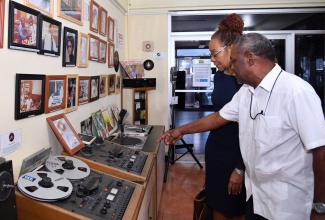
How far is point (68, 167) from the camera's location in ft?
4.58

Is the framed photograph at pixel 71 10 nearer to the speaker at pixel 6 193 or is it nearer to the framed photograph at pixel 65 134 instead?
the framed photograph at pixel 65 134

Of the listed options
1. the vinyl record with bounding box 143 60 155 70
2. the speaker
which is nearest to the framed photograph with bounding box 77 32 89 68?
the speaker

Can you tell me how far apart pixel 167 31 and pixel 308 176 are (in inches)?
135

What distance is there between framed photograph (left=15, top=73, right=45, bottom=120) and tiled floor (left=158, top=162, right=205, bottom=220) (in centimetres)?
175

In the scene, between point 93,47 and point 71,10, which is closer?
point 71,10

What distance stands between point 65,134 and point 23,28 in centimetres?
66

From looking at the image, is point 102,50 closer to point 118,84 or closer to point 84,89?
point 84,89

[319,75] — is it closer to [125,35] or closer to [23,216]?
[125,35]

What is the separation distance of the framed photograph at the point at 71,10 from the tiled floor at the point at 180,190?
6.53 ft

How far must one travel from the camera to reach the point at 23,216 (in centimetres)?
111

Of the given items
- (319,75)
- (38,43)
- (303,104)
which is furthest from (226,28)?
(319,75)

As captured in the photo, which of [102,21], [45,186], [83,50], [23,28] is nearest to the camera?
[45,186]

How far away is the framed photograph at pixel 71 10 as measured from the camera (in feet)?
5.79

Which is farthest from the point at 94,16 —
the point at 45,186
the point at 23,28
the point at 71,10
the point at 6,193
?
the point at 6,193
